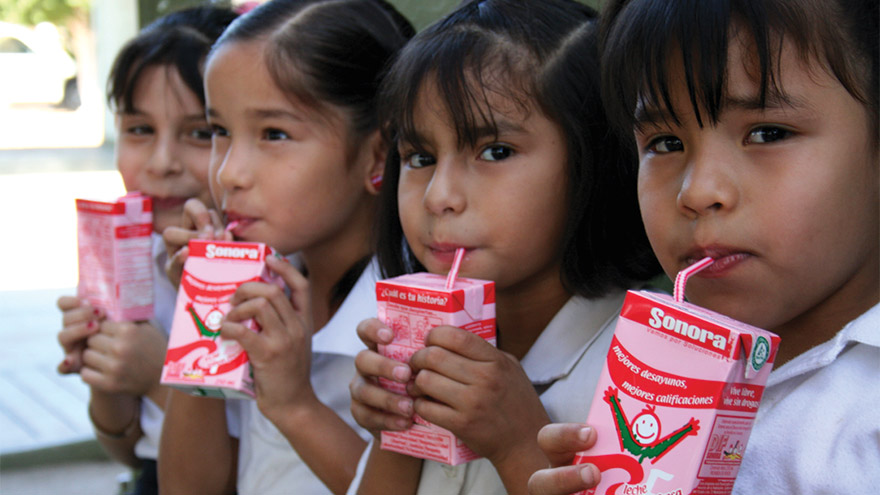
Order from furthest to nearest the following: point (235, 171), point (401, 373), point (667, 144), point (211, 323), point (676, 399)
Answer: point (235, 171)
point (211, 323)
point (401, 373)
point (667, 144)
point (676, 399)

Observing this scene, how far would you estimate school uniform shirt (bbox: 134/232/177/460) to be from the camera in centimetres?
210

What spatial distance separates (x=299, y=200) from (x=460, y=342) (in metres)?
0.65

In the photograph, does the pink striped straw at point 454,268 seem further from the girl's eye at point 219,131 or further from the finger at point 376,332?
the girl's eye at point 219,131

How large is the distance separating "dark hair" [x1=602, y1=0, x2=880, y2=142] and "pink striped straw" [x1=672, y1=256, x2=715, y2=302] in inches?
6.1

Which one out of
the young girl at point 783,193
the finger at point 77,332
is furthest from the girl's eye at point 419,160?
the finger at point 77,332

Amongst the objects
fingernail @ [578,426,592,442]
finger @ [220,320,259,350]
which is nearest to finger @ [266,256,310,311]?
finger @ [220,320,259,350]

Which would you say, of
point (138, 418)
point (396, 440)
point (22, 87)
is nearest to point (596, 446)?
point (396, 440)

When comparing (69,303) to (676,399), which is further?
(69,303)

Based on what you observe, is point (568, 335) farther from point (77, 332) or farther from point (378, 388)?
point (77, 332)

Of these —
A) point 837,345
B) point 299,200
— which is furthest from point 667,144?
point 299,200

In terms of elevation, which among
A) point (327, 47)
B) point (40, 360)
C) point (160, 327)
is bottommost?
point (40, 360)

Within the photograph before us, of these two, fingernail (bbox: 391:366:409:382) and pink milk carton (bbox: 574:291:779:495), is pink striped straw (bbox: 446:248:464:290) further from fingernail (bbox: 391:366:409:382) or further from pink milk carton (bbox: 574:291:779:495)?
pink milk carton (bbox: 574:291:779:495)

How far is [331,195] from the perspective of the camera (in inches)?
67.3

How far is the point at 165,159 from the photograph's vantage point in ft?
6.54
